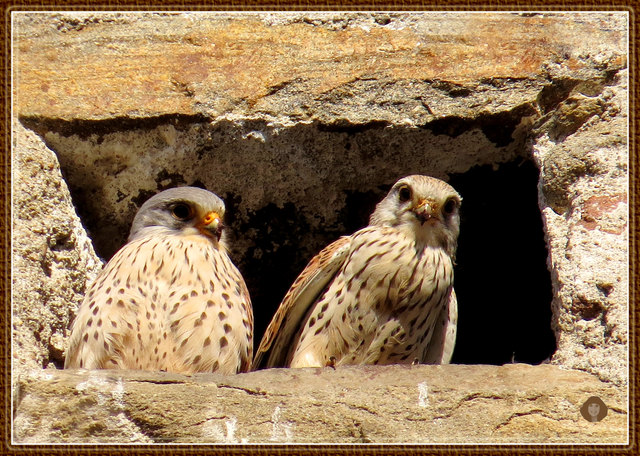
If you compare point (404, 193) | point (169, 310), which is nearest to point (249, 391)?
point (169, 310)

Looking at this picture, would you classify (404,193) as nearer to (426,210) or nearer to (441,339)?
Result: (426,210)

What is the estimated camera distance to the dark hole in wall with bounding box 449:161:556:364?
438 centimetres

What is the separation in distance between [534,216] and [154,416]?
7.84 ft

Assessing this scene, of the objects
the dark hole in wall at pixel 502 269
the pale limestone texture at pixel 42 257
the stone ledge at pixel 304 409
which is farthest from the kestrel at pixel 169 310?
the dark hole in wall at pixel 502 269

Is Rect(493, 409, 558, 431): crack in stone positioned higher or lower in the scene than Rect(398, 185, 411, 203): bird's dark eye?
lower

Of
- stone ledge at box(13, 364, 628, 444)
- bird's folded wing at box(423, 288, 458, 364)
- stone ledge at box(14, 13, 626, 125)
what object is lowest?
stone ledge at box(13, 364, 628, 444)

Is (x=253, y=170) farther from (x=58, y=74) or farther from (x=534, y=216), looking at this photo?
(x=534, y=216)

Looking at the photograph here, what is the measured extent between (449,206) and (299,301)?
2.57ft

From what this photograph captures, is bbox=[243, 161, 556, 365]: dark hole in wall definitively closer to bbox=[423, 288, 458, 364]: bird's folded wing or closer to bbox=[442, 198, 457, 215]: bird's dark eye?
bbox=[442, 198, 457, 215]: bird's dark eye

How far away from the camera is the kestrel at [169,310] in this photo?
3428mm

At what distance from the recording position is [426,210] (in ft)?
12.7

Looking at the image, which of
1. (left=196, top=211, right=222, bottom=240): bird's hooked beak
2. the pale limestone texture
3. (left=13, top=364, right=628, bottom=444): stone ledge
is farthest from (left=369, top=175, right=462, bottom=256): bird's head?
the pale limestone texture

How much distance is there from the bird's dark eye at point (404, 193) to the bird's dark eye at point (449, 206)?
0.17 m

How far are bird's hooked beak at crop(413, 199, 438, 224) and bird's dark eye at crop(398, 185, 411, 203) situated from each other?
0.23 ft
